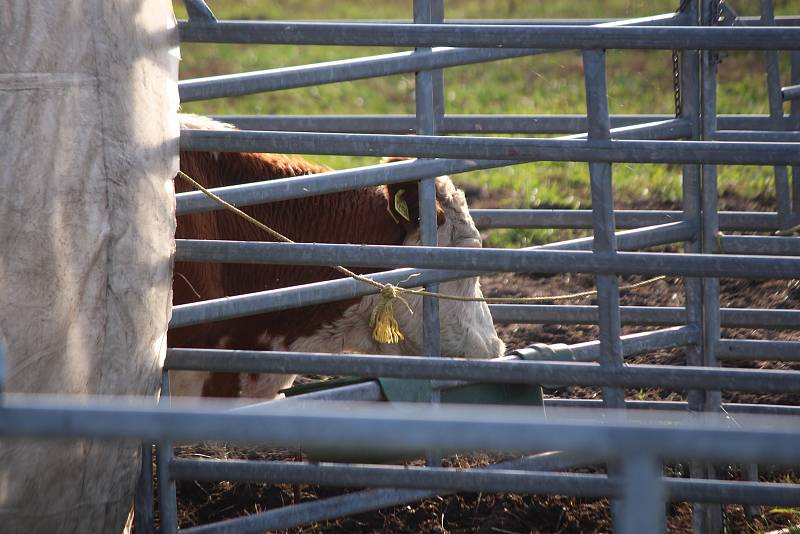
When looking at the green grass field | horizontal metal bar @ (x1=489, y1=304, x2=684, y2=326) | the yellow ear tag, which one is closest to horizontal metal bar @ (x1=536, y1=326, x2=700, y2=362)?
horizontal metal bar @ (x1=489, y1=304, x2=684, y2=326)

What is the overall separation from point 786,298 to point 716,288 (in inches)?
90.2

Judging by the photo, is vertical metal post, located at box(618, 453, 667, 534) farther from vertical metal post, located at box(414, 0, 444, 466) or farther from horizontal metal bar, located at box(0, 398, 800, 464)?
vertical metal post, located at box(414, 0, 444, 466)

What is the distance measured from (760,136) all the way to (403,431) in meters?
3.37

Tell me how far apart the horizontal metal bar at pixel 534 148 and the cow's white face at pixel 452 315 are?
4.71 feet

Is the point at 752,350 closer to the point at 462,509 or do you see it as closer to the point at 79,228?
the point at 462,509

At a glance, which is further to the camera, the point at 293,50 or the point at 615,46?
the point at 293,50

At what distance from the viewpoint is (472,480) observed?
2.48 m

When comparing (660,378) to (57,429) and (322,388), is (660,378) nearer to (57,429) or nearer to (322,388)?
(322,388)

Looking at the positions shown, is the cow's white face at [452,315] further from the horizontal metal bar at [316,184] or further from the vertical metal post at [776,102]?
the vertical metal post at [776,102]

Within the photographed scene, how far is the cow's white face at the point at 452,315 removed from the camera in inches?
151

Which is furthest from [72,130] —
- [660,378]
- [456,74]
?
[456,74]

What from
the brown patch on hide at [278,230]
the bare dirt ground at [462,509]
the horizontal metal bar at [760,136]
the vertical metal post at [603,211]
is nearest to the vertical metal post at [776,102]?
the horizontal metal bar at [760,136]

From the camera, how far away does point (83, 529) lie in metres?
2.15

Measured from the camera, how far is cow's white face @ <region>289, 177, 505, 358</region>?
3840 millimetres
